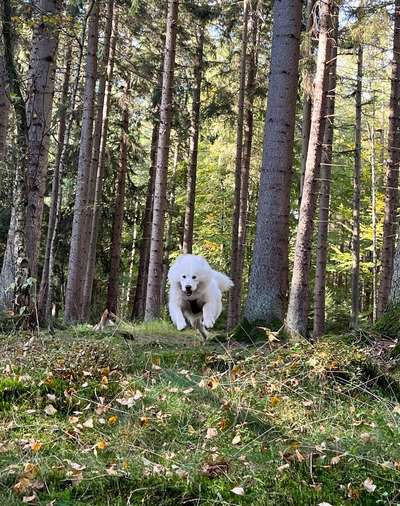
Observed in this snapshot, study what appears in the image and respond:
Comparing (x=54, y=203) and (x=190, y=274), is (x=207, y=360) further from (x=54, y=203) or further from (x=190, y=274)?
(x=54, y=203)

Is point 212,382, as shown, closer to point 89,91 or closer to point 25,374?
point 25,374

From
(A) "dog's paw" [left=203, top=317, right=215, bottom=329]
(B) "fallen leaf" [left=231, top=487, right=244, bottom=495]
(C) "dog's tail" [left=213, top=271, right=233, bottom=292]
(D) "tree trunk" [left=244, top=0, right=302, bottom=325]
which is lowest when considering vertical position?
(B) "fallen leaf" [left=231, top=487, right=244, bottom=495]

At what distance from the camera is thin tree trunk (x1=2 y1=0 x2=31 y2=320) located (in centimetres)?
720

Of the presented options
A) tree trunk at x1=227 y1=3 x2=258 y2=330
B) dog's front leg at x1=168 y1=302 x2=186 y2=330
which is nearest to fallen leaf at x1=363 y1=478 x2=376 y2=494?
dog's front leg at x1=168 y1=302 x2=186 y2=330

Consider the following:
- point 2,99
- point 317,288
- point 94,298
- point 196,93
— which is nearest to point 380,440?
point 2,99

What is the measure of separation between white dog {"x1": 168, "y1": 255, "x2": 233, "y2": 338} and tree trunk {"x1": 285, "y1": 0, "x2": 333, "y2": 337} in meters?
1.17

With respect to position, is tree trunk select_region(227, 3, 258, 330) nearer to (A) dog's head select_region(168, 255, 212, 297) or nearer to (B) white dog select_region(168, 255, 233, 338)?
(B) white dog select_region(168, 255, 233, 338)

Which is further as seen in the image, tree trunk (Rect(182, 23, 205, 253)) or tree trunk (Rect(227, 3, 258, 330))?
tree trunk (Rect(182, 23, 205, 253))

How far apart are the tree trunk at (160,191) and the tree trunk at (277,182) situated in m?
4.37

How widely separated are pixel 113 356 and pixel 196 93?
17092mm

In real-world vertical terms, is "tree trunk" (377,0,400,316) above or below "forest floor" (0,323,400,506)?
above

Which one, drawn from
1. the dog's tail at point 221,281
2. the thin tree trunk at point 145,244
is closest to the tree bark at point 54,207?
the dog's tail at point 221,281

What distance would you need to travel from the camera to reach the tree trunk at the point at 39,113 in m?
9.55

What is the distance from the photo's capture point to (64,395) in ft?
15.2
